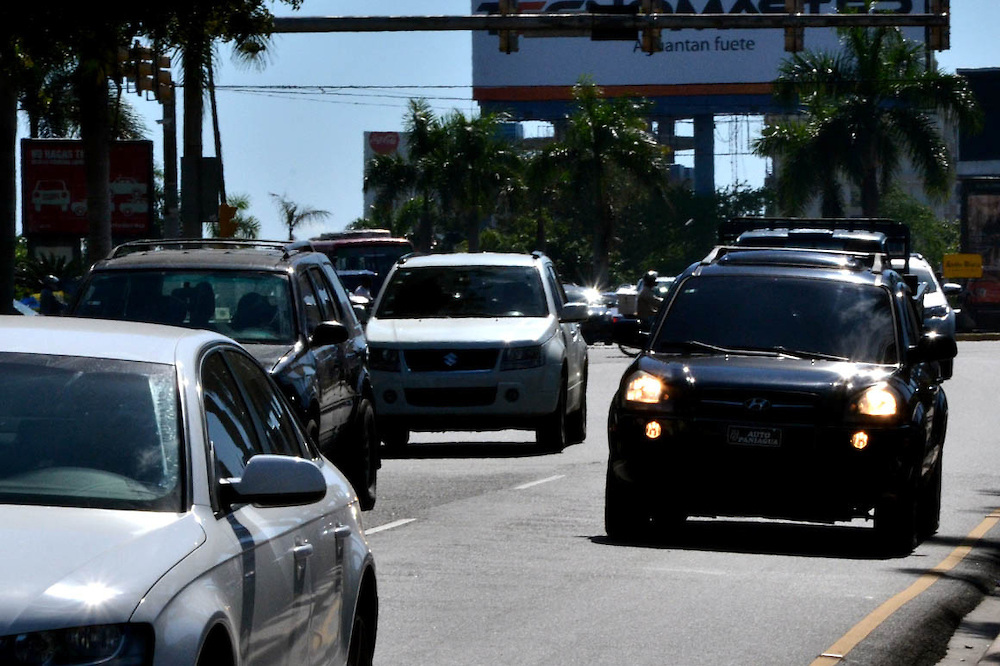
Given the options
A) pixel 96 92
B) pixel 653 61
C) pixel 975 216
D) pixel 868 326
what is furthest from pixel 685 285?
pixel 653 61

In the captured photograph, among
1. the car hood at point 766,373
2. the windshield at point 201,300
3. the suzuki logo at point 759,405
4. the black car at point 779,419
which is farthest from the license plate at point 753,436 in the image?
the windshield at point 201,300

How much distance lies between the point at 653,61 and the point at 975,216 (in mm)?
34985

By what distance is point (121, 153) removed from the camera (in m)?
45.3

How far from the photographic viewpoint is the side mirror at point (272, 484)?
517 centimetres

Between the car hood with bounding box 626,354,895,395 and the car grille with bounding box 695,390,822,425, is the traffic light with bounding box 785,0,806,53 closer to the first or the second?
the car hood with bounding box 626,354,895,395

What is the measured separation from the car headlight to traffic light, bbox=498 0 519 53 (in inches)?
825

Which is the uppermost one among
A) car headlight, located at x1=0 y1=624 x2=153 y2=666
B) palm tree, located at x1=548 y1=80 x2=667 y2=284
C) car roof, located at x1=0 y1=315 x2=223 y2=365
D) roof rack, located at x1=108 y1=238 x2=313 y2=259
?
palm tree, located at x1=548 y1=80 x2=667 y2=284

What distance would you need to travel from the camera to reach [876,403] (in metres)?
11.2

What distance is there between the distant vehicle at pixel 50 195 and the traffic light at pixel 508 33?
80.6 feet

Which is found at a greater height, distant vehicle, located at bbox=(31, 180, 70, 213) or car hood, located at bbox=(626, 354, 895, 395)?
distant vehicle, located at bbox=(31, 180, 70, 213)

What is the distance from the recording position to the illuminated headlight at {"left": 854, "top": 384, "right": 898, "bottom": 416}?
36.7 feet

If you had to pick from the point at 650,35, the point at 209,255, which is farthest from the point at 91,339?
the point at 650,35

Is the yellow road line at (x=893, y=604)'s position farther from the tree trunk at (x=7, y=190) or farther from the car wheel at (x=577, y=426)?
the tree trunk at (x=7, y=190)

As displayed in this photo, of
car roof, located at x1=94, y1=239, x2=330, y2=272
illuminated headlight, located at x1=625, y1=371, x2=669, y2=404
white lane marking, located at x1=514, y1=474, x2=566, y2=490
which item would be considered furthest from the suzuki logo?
white lane marking, located at x1=514, y1=474, x2=566, y2=490
